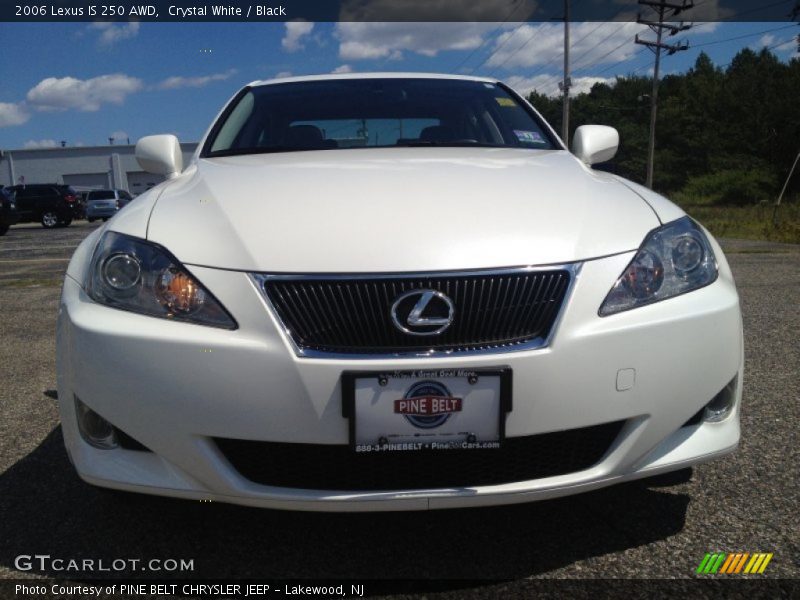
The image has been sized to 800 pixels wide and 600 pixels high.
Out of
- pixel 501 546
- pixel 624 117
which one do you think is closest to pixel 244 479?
pixel 501 546

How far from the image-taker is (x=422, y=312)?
1.58 metres

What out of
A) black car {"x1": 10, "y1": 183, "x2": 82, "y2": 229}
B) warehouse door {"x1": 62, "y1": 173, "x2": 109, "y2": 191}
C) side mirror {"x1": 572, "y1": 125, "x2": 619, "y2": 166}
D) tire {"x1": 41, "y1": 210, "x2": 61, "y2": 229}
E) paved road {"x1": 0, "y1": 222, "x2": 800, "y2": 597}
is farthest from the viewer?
warehouse door {"x1": 62, "y1": 173, "x2": 109, "y2": 191}

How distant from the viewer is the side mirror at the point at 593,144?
2869 millimetres

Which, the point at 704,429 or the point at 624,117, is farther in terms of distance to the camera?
the point at 624,117

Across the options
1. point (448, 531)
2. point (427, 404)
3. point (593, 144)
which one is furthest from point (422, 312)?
point (593, 144)

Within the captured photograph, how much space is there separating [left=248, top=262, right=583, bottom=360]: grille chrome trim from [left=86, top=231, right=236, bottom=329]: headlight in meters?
0.11

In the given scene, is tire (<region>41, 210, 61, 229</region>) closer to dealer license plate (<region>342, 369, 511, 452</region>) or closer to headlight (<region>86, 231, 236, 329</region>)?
headlight (<region>86, 231, 236, 329</region>)

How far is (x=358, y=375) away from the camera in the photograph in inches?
60.4

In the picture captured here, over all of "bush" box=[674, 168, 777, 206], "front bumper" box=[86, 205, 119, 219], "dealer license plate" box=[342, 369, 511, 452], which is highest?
"dealer license plate" box=[342, 369, 511, 452]

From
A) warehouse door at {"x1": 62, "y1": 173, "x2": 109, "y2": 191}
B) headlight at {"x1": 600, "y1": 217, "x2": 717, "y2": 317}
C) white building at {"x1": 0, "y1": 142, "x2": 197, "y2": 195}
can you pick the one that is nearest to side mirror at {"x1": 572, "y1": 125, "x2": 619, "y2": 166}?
headlight at {"x1": 600, "y1": 217, "x2": 717, "y2": 317}

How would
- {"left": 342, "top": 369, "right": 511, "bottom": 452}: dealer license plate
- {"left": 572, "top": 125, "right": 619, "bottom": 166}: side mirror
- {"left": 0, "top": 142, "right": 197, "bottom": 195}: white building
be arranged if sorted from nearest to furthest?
1. {"left": 342, "top": 369, "right": 511, "bottom": 452}: dealer license plate
2. {"left": 572, "top": 125, "right": 619, "bottom": 166}: side mirror
3. {"left": 0, "top": 142, "right": 197, "bottom": 195}: white building

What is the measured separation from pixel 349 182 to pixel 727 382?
1106mm

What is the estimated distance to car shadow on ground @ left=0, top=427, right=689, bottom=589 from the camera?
1793 mm

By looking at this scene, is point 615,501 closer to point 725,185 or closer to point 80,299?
point 80,299
